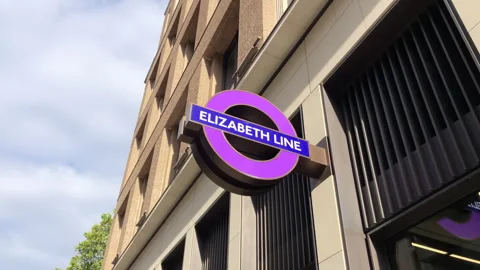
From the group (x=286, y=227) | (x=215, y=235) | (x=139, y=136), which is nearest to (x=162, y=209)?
(x=215, y=235)

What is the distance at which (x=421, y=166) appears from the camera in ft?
14.3

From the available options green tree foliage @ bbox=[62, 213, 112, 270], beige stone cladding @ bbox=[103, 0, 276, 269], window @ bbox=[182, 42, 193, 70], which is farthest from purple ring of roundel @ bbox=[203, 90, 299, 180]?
green tree foliage @ bbox=[62, 213, 112, 270]

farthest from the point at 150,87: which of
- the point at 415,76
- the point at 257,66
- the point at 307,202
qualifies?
the point at 415,76

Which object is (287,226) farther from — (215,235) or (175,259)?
(175,259)

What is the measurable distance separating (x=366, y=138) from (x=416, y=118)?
0.83 m

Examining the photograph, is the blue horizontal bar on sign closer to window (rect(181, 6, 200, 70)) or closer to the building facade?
the building facade

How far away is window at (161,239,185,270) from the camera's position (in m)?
10.6

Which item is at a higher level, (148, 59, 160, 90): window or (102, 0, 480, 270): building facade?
(148, 59, 160, 90): window

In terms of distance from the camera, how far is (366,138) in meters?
5.37

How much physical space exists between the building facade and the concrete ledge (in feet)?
2.97

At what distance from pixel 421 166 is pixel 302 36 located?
3.40 metres

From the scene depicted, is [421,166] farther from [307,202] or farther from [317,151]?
[307,202]

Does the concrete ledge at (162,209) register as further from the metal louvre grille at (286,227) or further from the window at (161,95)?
the window at (161,95)

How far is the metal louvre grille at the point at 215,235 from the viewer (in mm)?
8625
